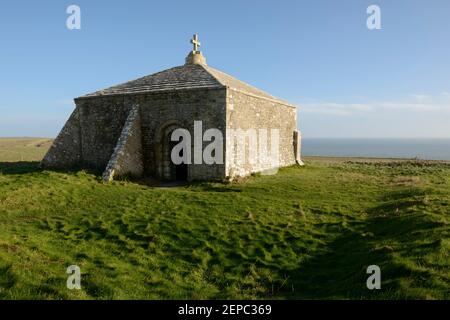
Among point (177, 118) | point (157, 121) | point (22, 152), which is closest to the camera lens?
point (177, 118)

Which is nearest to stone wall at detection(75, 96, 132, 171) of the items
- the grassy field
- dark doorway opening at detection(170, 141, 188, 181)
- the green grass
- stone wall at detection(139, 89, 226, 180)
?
stone wall at detection(139, 89, 226, 180)

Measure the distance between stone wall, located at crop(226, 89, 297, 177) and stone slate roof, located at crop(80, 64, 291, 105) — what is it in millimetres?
699

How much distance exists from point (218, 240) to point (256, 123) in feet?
38.8

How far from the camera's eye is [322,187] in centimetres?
1681

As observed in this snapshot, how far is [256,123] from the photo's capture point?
2073 centimetres

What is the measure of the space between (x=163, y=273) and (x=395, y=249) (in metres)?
5.31

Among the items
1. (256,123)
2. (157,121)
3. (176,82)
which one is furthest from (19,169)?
(256,123)

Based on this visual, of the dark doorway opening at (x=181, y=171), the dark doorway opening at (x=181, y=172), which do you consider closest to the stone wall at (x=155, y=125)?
the dark doorway opening at (x=181, y=172)

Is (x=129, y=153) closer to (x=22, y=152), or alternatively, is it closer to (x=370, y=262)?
(x=370, y=262)

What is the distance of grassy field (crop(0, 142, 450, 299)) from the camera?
6840 mm
